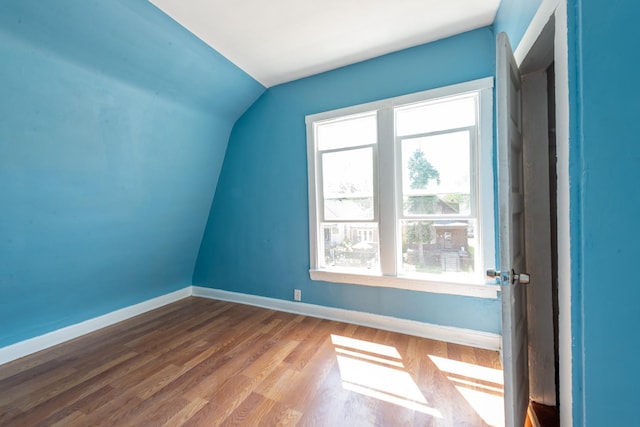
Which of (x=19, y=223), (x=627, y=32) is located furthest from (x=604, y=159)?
(x=19, y=223)

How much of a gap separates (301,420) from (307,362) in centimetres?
58

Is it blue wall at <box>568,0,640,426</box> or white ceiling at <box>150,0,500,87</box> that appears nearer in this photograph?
blue wall at <box>568,0,640,426</box>

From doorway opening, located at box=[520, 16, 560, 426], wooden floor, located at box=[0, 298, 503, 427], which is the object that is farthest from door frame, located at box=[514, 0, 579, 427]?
wooden floor, located at box=[0, 298, 503, 427]

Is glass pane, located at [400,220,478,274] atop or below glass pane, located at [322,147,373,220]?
below

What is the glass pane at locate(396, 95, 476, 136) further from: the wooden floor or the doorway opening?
the wooden floor

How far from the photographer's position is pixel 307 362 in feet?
7.02

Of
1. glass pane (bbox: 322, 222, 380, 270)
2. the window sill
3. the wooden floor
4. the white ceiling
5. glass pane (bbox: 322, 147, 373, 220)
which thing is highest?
the white ceiling

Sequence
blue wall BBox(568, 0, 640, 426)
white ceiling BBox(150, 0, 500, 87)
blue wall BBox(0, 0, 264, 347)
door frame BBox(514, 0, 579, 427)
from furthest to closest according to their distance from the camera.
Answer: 1. white ceiling BBox(150, 0, 500, 87)
2. blue wall BBox(0, 0, 264, 347)
3. door frame BBox(514, 0, 579, 427)
4. blue wall BBox(568, 0, 640, 426)

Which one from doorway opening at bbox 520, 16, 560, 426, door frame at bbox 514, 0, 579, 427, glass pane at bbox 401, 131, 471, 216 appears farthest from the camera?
glass pane at bbox 401, 131, 471, 216

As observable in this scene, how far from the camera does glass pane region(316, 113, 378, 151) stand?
8.75ft

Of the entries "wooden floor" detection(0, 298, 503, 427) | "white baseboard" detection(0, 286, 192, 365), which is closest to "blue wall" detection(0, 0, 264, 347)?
"white baseboard" detection(0, 286, 192, 365)

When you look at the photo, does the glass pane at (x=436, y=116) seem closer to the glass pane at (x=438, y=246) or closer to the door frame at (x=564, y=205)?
the glass pane at (x=438, y=246)

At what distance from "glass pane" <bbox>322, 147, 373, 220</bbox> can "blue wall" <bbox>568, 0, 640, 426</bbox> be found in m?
1.83

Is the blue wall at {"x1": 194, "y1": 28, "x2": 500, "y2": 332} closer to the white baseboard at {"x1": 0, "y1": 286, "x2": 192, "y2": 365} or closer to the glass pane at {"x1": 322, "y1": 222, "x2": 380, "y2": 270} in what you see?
the glass pane at {"x1": 322, "y1": 222, "x2": 380, "y2": 270}
